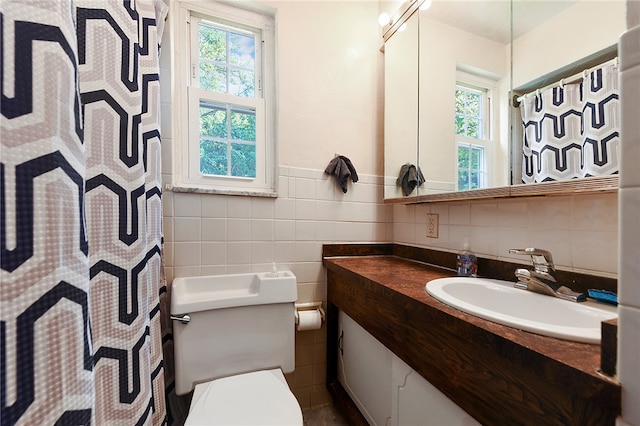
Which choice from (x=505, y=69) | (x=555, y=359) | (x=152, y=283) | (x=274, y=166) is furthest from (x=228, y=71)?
(x=555, y=359)

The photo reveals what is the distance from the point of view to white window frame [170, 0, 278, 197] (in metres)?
→ 1.21

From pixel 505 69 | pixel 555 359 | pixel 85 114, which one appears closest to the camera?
pixel 555 359

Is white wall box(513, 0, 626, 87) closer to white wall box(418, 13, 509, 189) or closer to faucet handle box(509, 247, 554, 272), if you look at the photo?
white wall box(418, 13, 509, 189)

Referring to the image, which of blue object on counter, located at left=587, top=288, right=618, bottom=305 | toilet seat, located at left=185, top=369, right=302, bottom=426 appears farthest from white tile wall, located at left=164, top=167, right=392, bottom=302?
blue object on counter, located at left=587, top=288, right=618, bottom=305

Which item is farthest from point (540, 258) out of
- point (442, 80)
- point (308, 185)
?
point (308, 185)

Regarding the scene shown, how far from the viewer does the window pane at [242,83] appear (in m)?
1.33

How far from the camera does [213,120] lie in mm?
1294

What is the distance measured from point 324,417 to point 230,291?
0.85 meters

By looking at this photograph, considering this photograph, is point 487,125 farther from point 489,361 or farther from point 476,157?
point 489,361

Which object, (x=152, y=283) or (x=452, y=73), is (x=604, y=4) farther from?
→ (x=152, y=283)

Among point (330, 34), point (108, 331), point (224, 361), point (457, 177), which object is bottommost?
point (224, 361)

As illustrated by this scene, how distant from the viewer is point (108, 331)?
57cm

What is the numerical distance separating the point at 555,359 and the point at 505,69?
0.97 metres

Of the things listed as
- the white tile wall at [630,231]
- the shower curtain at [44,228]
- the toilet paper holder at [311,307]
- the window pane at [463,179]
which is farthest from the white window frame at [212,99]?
the white tile wall at [630,231]
